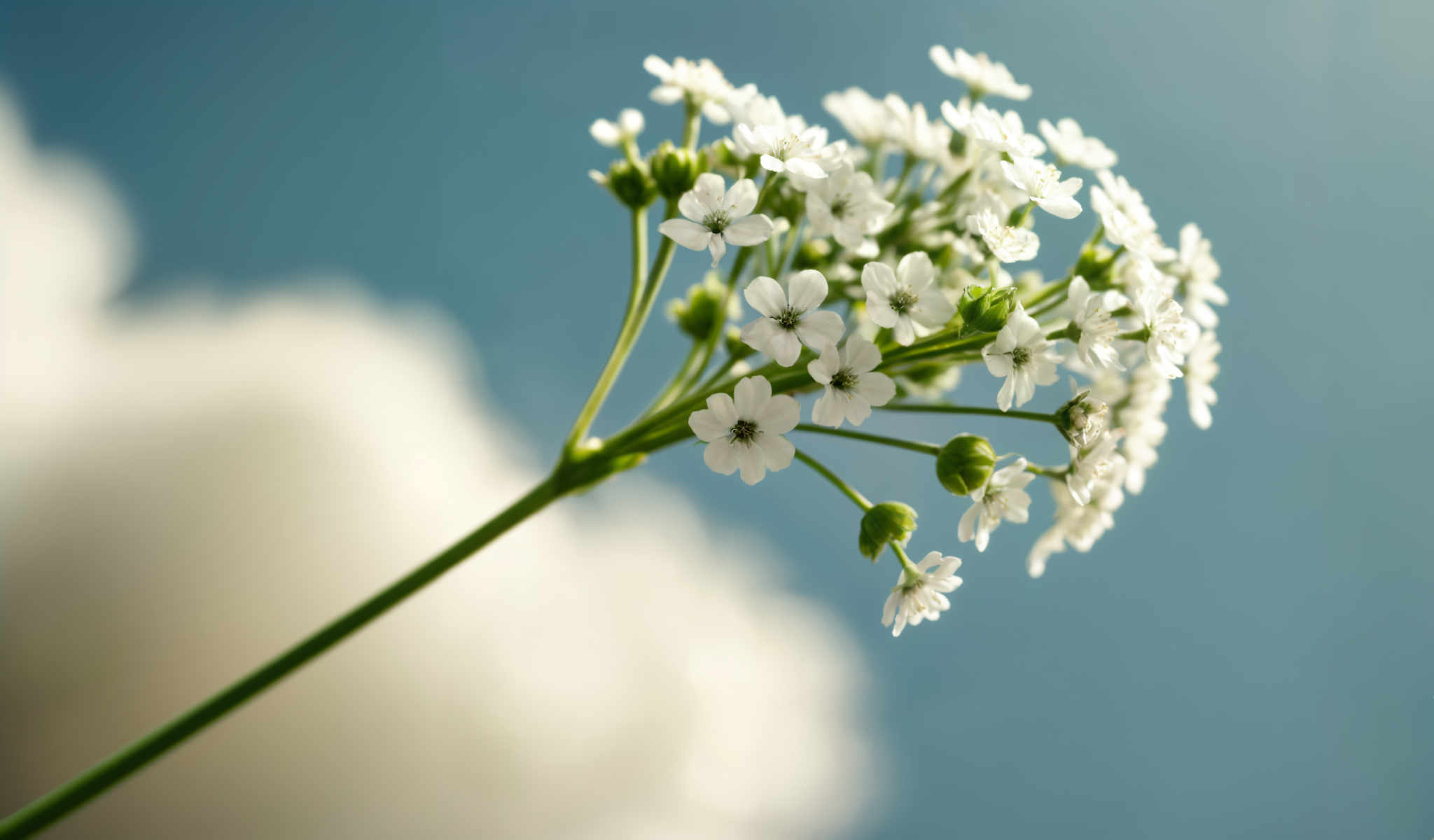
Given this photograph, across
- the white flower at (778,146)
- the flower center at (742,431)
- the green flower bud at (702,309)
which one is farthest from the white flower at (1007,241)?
the green flower bud at (702,309)

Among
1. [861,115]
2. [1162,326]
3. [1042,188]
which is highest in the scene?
[861,115]

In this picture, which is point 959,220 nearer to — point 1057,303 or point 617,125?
point 1057,303

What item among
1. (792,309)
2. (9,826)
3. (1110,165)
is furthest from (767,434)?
(9,826)

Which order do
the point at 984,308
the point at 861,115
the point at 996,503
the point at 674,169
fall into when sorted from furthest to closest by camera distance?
the point at 861,115 → the point at 674,169 → the point at 996,503 → the point at 984,308

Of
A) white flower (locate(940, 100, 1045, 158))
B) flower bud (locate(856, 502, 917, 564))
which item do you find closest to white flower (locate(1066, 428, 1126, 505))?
flower bud (locate(856, 502, 917, 564))

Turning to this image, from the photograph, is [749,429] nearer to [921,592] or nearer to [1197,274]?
[921,592]

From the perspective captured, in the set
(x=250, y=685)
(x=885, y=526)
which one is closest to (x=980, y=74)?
Answer: (x=885, y=526)

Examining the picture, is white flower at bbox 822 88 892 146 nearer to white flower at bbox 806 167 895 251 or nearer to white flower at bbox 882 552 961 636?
white flower at bbox 806 167 895 251
